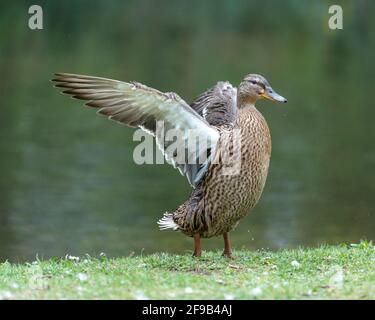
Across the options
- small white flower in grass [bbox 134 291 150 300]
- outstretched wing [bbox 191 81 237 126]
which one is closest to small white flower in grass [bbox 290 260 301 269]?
outstretched wing [bbox 191 81 237 126]

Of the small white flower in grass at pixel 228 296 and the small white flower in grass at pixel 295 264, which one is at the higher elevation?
the small white flower in grass at pixel 228 296

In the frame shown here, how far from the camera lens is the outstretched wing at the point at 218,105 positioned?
1052 centimetres

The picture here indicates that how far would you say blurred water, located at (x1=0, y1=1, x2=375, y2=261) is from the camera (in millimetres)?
18969

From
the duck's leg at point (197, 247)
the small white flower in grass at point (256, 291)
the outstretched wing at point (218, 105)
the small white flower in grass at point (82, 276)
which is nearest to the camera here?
the small white flower in grass at point (256, 291)

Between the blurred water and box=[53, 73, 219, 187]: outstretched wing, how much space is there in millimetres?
6022

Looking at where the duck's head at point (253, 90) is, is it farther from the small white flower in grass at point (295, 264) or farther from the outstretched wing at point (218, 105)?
the small white flower in grass at point (295, 264)

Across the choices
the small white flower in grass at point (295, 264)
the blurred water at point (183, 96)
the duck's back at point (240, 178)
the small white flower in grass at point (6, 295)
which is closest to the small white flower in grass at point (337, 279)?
the small white flower in grass at point (295, 264)

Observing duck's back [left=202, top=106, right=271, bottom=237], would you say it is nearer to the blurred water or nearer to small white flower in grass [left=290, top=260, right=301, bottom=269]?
small white flower in grass [left=290, top=260, right=301, bottom=269]

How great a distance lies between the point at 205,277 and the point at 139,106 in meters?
2.06

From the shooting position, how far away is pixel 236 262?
954 cm

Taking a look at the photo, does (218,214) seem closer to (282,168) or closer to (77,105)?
(282,168)

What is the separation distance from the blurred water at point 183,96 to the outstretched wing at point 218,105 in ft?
15.4
